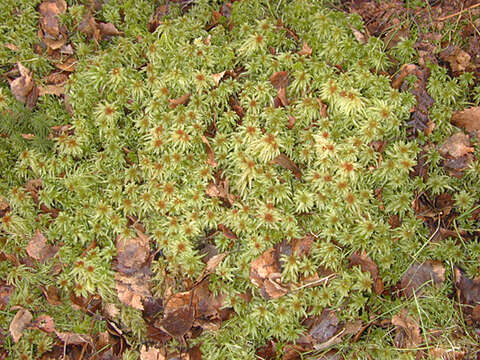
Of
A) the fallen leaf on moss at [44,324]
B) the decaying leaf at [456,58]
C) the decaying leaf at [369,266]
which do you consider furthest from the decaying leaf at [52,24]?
Result: the decaying leaf at [456,58]

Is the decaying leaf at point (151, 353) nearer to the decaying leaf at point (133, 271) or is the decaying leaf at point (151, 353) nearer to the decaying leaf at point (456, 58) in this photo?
the decaying leaf at point (133, 271)

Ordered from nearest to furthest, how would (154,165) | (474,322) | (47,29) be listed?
(474,322) → (154,165) → (47,29)

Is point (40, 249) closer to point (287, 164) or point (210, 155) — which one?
point (210, 155)

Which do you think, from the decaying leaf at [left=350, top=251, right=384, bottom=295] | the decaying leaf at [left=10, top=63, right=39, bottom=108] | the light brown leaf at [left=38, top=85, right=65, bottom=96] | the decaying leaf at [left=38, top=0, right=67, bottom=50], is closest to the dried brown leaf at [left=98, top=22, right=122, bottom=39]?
the decaying leaf at [left=38, top=0, right=67, bottom=50]

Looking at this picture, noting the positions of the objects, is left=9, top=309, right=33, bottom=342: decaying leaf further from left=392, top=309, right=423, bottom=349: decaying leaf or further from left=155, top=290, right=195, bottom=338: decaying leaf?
left=392, top=309, right=423, bottom=349: decaying leaf

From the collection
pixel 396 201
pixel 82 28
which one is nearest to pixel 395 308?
pixel 396 201

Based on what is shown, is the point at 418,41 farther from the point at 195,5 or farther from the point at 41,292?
the point at 41,292
